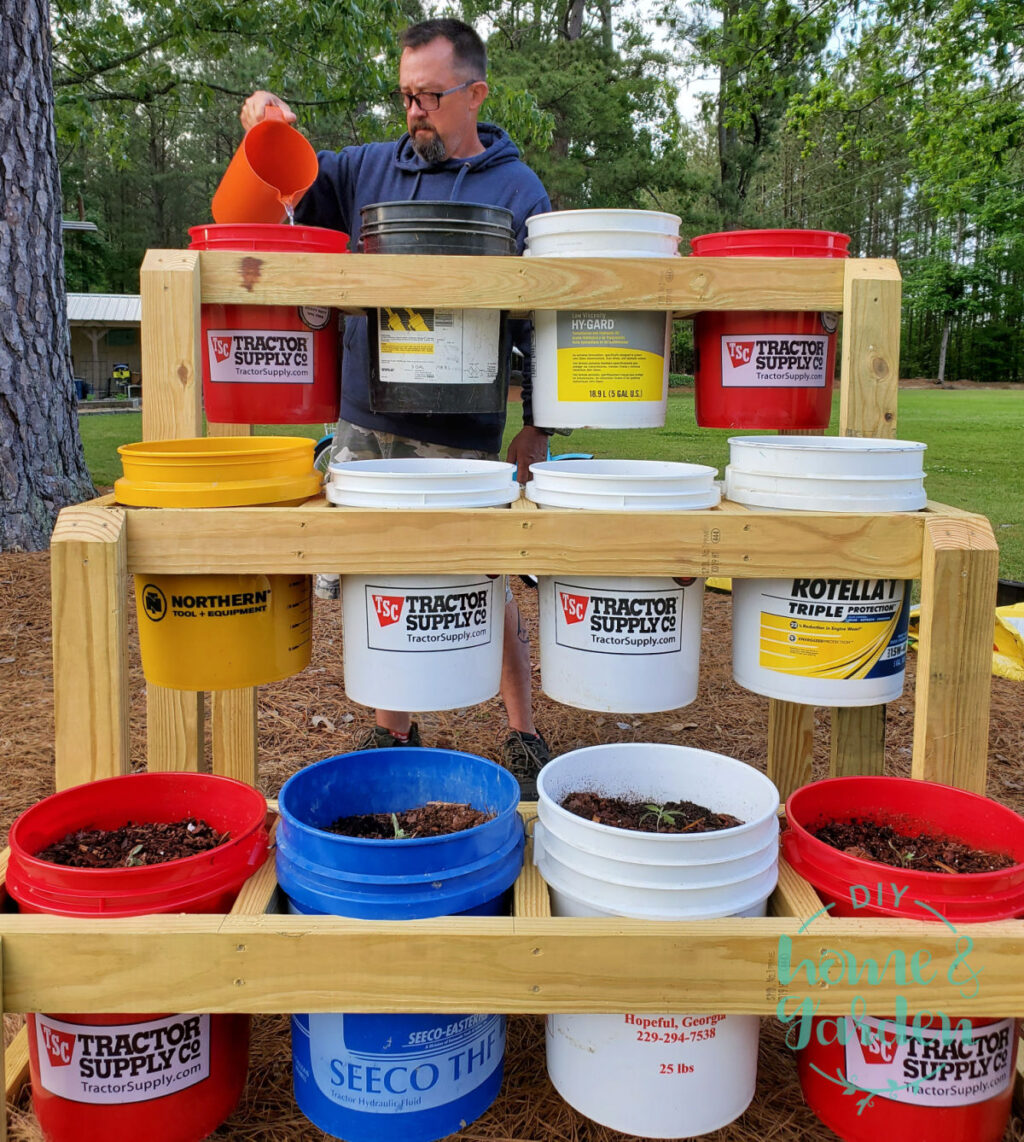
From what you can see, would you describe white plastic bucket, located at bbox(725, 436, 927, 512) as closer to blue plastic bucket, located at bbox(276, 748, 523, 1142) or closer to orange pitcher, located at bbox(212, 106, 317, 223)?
blue plastic bucket, located at bbox(276, 748, 523, 1142)

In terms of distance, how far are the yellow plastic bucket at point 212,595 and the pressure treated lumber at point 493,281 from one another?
1.17ft

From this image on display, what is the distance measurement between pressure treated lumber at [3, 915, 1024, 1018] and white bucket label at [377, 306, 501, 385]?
114cm

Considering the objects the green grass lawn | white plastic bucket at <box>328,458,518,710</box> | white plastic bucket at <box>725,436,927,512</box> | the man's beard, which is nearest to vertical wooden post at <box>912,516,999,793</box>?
white plastic bucket at <box>725,436,927,512</box>

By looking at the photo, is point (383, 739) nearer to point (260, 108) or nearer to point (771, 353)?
point (771, 353)

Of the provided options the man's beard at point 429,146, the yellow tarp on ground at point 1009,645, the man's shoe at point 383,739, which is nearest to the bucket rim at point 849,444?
the man's beard at point 429,146

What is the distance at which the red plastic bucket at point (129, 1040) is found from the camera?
5.05ft

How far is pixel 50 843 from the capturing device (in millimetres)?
1717

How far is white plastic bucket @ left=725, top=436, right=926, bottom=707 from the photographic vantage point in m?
1.86

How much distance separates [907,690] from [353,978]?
11.7 ft

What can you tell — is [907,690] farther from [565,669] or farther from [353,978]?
[353,978]

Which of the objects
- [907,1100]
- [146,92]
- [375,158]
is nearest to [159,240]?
[146,92]

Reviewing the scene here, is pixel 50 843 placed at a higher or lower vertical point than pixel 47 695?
higher

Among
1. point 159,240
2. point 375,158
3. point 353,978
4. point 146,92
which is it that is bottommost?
point 353,978

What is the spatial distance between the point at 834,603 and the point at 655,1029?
858 mm
